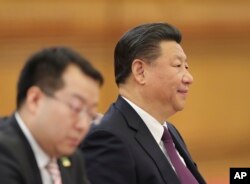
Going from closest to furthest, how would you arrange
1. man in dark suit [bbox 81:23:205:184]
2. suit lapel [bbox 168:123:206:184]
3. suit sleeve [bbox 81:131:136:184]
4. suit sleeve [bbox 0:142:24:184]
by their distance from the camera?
suit sleeve [bbox 0:142:24:184] < suit sleeve [bbox 81:131:136:184] < man in dark suit [bbox 81:23:205:184] < suit lapel [bbox 168:123:206:184]

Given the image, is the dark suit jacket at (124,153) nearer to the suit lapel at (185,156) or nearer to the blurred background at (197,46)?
the suit lapel at (185,156)

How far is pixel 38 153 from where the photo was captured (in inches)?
65.2

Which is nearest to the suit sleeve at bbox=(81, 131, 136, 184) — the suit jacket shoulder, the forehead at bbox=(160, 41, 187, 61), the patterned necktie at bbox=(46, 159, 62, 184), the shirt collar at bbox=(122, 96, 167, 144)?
the shirt collar at bbox=(122, 96, 167, 144)

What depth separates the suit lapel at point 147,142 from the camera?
2438 millimetres

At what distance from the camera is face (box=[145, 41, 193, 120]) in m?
2.61

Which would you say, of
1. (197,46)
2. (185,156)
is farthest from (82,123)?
(197,46)

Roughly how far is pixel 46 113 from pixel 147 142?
957 mm

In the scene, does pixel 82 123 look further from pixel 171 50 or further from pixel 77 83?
pixel 171 50

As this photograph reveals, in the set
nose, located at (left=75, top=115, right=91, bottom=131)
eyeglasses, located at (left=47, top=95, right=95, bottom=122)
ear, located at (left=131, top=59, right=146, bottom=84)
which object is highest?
ear, located at (left=131, top=59, right=146, bottom=84)

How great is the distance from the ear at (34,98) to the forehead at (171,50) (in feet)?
3.56

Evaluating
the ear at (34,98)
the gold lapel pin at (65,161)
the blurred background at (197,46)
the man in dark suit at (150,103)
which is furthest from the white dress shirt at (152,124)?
the blurred background at (197,46)

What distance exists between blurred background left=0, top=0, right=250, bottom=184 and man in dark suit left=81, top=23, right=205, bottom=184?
2.23 metres

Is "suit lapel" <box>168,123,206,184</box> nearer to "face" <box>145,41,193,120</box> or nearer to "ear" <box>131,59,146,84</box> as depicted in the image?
"face" <box>145,41,193,120</box>

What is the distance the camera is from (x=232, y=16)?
5664mm
